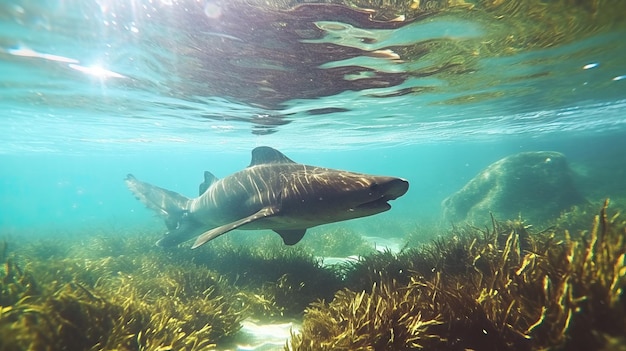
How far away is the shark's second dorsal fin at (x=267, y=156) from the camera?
8555mm

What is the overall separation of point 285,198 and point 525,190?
1734 cm

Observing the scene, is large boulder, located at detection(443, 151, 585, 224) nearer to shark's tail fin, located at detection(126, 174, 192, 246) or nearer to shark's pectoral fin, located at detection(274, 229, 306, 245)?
shark's pectoral fin, located at detection(274, 229, 306, 245)

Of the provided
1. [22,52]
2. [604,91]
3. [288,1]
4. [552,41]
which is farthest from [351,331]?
[604,91]

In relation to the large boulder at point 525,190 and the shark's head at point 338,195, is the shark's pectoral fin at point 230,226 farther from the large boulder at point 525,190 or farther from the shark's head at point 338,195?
the large boulder at point 525,190

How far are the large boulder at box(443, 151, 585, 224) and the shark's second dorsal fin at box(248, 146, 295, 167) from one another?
14.9 m

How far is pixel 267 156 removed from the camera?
8.77 m

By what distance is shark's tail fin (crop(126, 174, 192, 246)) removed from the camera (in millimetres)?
11569

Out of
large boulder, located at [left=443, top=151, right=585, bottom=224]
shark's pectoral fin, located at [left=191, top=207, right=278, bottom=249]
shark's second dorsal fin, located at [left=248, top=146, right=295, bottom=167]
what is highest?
shark's second dorsal fin, located at [left=248, top=146, right=295, bottom=167]

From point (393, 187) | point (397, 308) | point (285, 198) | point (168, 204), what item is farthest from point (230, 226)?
point (168, 204)

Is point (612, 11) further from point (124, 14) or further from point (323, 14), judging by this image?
point (124, 14)

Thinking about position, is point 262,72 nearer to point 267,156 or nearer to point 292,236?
point 267,156

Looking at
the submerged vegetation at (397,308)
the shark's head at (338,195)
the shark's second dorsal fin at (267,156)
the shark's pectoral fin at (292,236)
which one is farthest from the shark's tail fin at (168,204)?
the shark's head at (338,195)

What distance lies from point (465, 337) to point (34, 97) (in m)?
21.2

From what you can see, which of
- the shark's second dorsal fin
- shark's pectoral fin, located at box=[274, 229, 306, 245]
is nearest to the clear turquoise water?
the shark's second dorsal fin
